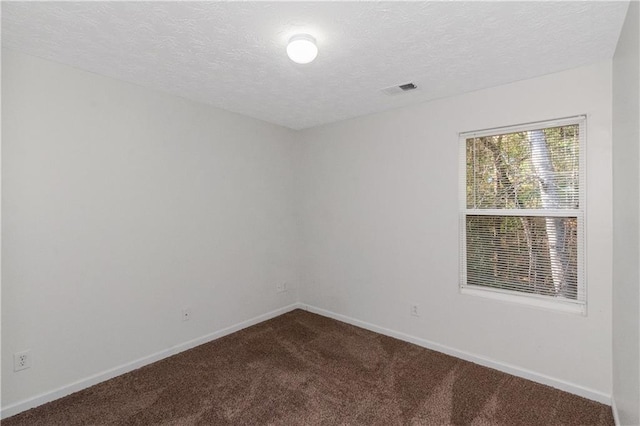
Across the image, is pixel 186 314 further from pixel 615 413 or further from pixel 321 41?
pixel 615 413

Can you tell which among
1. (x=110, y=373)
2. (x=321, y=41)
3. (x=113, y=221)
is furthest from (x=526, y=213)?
(x=110, y=373)

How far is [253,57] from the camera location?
221cm

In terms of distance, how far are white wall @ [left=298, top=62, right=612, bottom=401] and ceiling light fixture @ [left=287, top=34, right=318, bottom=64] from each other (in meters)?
1.63

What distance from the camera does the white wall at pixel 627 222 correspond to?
5.01ft

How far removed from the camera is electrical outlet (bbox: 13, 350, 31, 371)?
2168 millimetres

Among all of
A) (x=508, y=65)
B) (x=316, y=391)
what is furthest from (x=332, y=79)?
(x=316, y=391)

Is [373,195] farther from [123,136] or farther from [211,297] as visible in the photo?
[123,136]

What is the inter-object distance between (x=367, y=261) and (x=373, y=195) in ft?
2.50

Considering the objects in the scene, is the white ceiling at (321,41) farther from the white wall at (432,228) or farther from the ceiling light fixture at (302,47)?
the white wall at (432,228)

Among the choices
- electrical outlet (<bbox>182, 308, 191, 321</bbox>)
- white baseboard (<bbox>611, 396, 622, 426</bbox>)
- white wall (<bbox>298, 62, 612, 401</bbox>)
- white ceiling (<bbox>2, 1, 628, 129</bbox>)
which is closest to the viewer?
white ceiling (<bbox>2, 1, 628, 129</bbox>)

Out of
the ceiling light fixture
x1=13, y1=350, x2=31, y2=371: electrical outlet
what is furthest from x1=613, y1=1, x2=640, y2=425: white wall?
x1=13, y1=350, x2=31, y2=371: electrical outlet

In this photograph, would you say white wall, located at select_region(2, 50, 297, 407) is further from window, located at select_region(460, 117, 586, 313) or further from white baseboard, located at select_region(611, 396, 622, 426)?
white baseboard, located at select_region(611, 396, 622, 426)

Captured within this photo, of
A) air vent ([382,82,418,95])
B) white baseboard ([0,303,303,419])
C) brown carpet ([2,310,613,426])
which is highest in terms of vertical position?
air vent ([382,82,418,95])

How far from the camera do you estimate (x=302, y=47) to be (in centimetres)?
191
